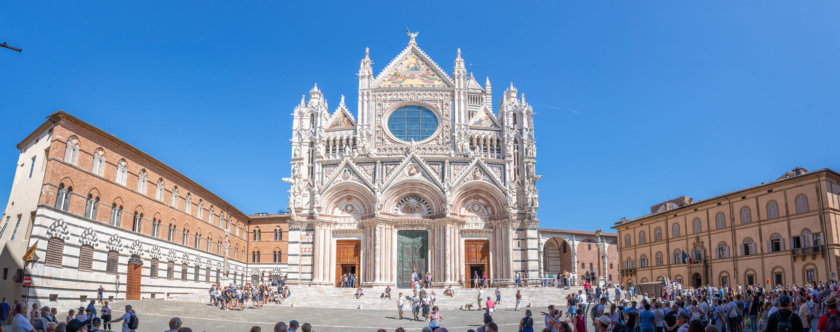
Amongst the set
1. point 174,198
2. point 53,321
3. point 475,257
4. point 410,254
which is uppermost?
point 174,198

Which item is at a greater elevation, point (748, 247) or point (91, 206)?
point (91, 206)

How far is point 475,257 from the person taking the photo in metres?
44.2

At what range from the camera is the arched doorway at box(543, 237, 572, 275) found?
65.6 meters

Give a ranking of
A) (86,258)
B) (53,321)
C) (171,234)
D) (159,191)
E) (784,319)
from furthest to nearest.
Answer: (171,234) < (159,191) < (86,258) < (53,321) < (784,319)

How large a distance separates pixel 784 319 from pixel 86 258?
104ft

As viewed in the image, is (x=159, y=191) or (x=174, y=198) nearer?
(x=159, y=191)

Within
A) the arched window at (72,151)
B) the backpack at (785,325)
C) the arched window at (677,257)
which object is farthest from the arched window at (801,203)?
the arched window at (72,151)

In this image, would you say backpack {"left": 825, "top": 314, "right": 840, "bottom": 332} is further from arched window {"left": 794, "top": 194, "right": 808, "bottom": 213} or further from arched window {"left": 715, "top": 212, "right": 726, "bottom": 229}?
arched window {"left": 715, "top": 212, "right": 726, "bottom": 229}

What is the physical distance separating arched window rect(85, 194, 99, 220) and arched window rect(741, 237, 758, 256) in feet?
142

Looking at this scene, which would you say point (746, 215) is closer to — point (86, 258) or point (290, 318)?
point (290, 318)

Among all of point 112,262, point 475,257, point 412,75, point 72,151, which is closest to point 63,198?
point 72,151

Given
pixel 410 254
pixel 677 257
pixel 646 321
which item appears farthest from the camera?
pixel 677 257

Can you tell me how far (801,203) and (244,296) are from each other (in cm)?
3647

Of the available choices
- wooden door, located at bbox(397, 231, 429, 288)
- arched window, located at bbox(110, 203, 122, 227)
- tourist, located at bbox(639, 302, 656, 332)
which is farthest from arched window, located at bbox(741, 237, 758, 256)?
arched window, located at bbox(110, 203, 122, 227)
